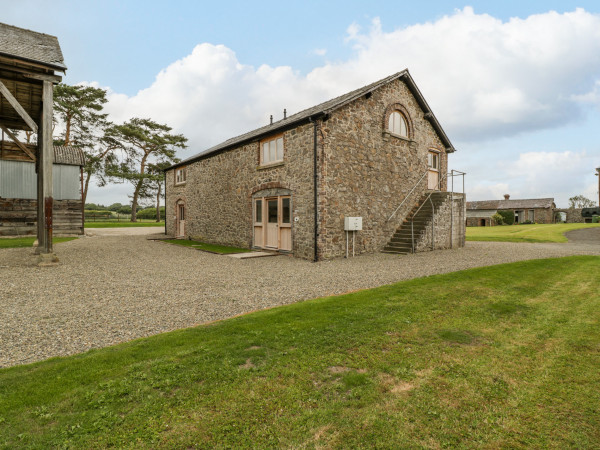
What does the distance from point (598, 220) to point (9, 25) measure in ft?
182

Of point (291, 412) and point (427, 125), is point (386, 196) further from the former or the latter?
point (291, 412)

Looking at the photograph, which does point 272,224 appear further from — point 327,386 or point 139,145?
point 139,145

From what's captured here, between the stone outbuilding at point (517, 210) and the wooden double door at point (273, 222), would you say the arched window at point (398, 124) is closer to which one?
the wooden double door at point (273, 222)

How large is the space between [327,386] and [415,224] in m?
12.3

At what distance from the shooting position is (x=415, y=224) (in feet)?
46.2

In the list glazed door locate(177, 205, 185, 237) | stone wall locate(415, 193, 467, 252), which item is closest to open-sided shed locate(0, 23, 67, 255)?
glazed door locate(177, 205, 185, 237)

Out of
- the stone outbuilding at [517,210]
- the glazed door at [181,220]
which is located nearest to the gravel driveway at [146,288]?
the glazed door at [181,220]

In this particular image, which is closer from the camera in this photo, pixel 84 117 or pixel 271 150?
pixel 271 150

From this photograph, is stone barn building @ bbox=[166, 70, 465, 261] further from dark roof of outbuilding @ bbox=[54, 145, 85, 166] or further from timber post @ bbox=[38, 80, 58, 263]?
dark roof of outbuilding @ bbox=[54, 145, 85, 166]

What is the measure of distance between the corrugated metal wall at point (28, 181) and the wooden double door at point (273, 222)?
14626 mm

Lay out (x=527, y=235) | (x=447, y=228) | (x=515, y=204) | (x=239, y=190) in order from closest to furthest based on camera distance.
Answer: (x=447, y=228)
(x=239, y=190)
(x=527, y=235)
(x=515, y=204)

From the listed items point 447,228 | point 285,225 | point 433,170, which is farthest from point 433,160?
point 285,225

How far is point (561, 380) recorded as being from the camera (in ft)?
9.84

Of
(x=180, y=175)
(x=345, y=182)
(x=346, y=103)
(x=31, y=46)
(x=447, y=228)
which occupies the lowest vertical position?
(x=447, y=228)
